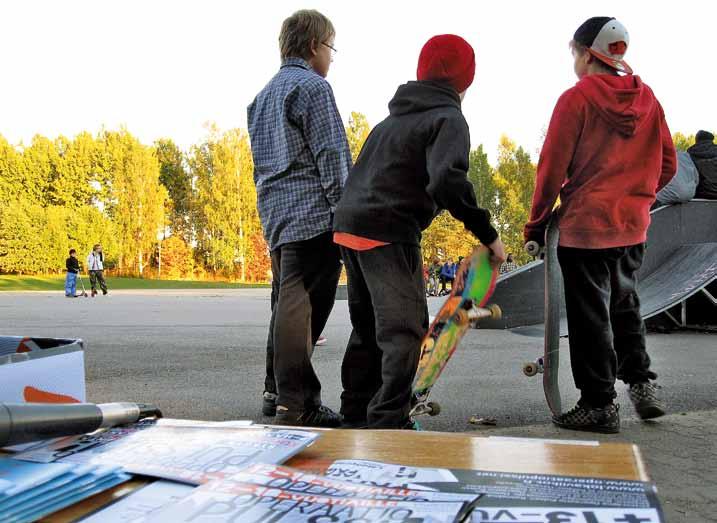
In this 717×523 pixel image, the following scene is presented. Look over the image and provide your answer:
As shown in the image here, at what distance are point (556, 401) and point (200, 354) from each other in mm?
3947

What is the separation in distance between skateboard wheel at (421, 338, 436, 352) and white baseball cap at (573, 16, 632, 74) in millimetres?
1786

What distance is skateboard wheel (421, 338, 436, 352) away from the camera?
288cm

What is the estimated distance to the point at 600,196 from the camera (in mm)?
3363

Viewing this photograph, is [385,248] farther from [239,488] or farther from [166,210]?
[166,210]

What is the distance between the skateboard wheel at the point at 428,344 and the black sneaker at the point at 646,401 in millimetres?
1346

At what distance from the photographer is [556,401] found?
11.8 feet

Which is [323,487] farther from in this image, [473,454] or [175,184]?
[175,184]

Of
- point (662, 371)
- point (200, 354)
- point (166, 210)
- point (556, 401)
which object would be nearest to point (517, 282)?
point (662, 371)

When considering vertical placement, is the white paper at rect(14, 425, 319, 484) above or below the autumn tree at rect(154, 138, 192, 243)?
below

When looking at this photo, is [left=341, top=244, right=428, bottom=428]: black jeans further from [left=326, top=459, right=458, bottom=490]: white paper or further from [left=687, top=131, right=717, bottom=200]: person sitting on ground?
[left=687, top=131, right=717, bottom=200]: person sitting on ground

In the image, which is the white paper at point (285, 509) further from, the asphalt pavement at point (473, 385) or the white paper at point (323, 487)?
the asphalt pavement at point (473, 385)

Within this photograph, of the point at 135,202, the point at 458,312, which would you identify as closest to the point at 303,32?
the point at 458,312

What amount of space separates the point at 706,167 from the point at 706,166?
1 cm

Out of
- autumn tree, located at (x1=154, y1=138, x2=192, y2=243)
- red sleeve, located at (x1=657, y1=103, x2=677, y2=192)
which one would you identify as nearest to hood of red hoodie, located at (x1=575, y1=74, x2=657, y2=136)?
red sleeve, located at (x1=657, y1=103, x2=677, y2=192)
